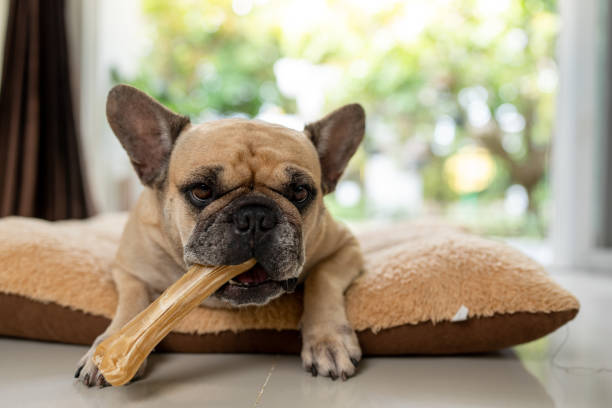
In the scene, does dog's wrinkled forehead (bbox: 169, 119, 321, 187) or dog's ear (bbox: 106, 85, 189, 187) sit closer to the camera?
dog's wrinkled forehead (bbox: 169, 119, 321, 187)

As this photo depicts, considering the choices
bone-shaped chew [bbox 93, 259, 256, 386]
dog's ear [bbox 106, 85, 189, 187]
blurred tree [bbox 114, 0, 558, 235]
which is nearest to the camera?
bone-shaped chew [bbox 93, 259, 256, 386]

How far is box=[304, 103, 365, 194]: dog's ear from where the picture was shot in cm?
169

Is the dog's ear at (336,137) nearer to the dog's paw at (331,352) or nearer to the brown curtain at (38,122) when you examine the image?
the dog's paw at (331,352)

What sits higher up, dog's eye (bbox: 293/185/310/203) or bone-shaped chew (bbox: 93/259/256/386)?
dog's eye (bbox: 293/185/310/203)

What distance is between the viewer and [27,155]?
3.52 metres

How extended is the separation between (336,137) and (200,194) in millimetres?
569

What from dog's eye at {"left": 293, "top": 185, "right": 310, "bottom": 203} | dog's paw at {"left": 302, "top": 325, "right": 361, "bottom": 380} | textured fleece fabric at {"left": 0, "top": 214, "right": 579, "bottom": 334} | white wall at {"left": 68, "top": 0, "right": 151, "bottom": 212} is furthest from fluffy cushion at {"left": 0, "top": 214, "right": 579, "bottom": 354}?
white wall at {"left": 68, "top": 0, "right": 151, "bottom": 212}

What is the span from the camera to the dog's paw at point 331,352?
1261 millimetres

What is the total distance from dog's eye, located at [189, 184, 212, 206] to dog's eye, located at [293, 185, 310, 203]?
0.24 m

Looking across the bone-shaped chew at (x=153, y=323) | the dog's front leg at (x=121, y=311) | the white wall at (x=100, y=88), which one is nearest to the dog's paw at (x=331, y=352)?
the bone-shaped chew at (x=153, y=323)

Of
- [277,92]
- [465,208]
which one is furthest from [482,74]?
[277,92]

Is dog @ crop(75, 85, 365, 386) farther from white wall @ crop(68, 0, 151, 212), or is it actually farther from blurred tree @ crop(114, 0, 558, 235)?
blurred tree @ crop(114, 0, 558, 235)

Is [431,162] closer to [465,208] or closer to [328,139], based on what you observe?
[465,208]

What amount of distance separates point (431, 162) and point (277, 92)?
7.95 feet
